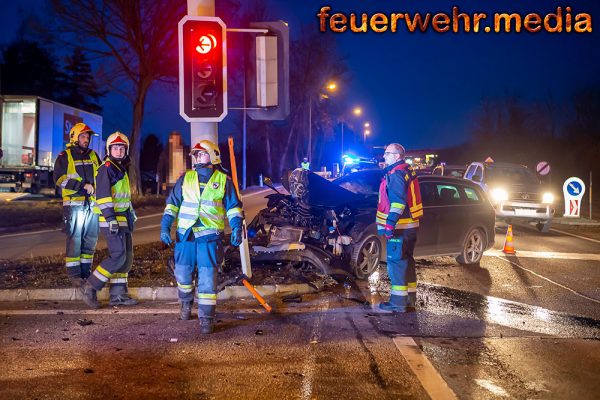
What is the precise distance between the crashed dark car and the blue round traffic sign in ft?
40.6

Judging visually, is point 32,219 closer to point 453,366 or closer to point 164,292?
point 164,292

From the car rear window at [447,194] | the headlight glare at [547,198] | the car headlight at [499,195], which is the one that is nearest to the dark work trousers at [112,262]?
the car rear window at [447,194]

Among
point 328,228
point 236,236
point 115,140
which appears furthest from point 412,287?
point 115,140

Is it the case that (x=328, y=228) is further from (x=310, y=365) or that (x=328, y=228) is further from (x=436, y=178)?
(x=310, y=365)

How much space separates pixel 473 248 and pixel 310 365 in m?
6.70

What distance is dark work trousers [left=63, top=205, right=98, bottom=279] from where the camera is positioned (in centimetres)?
804

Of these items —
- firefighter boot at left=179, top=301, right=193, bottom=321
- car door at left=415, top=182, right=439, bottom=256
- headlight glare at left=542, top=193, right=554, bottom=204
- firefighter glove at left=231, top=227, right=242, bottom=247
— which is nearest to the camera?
firefighter glove at left=231, top=227, right=242, bottom=247

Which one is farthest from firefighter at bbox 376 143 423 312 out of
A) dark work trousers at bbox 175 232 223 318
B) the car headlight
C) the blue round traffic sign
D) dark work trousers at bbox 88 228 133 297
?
the blue round traffic sign

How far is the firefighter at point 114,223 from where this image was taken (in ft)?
23.9

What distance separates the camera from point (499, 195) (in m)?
18.4

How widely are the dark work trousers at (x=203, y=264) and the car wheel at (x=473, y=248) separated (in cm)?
597

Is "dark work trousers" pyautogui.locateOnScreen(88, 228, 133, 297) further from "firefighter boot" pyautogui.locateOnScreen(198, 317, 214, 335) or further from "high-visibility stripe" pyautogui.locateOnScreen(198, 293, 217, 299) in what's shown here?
"firefighter boot" pyautogui.locateOnScreen(198, 317, 214, 335)

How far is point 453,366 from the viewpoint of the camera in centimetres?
541

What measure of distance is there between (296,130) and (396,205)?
4974 cm
